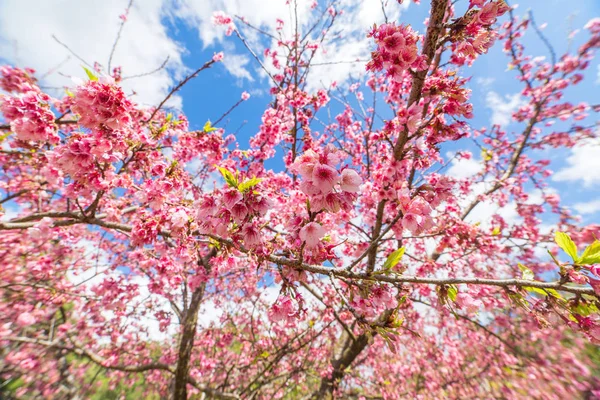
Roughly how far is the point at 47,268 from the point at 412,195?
23.1 feet

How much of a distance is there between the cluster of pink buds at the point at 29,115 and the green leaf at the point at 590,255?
13.7 feet

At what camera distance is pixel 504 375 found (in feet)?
23.6

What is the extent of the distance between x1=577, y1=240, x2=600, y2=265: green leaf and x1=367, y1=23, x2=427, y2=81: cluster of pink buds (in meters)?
1.78

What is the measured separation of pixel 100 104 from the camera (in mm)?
1890

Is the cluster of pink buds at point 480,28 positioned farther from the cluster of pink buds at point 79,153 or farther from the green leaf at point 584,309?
the cluster of pink buds at point 79,153

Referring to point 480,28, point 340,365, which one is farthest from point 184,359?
point 480,28

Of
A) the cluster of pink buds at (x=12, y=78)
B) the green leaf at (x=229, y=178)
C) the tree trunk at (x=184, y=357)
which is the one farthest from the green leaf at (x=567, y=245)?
the cluster of pink buds at (x=12, y=78)

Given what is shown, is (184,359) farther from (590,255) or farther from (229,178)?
(590,255)

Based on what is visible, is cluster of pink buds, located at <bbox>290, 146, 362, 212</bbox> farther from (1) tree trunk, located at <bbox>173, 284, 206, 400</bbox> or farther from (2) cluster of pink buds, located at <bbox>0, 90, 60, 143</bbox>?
(1) tree trunk, located at <bbox>173, 284, 206, 400</bbox>

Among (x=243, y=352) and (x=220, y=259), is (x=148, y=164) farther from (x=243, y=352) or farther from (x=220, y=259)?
(x=243, y=352)

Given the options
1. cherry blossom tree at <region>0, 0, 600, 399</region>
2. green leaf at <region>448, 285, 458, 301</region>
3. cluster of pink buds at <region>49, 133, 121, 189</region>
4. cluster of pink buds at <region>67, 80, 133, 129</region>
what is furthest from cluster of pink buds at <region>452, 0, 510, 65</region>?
cluster of pink buds at <region>49, 133, 121, 189</region>

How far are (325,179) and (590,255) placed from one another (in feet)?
5.45

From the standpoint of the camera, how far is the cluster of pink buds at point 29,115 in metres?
2.09

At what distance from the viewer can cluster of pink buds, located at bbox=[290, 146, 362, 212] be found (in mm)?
1433
